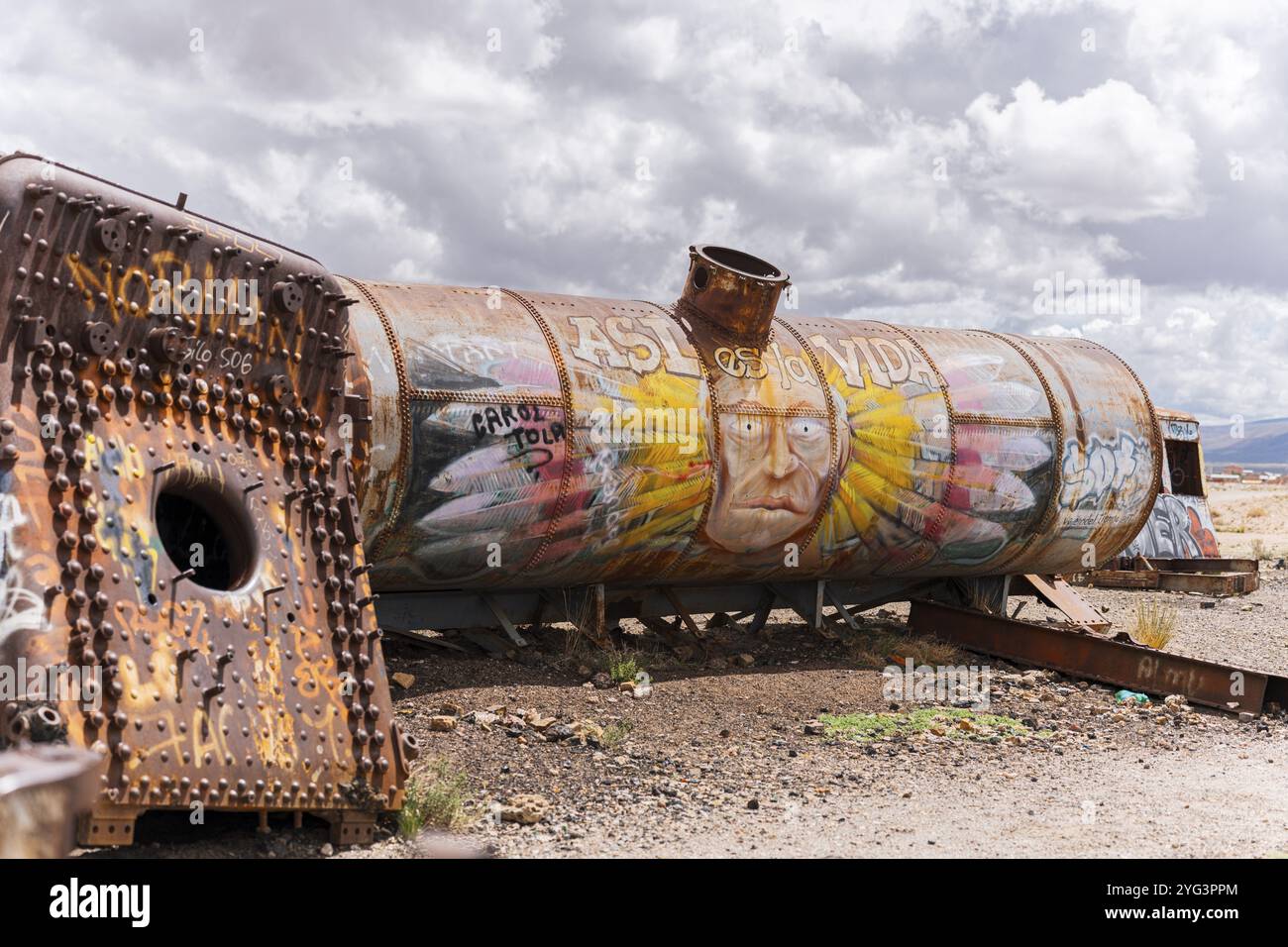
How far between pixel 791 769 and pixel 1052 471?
531 cm

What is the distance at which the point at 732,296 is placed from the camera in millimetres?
10289

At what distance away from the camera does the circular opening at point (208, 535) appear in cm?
616

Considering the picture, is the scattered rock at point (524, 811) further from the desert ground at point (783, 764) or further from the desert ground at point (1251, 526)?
A: the desert ground at point (1251, 526)

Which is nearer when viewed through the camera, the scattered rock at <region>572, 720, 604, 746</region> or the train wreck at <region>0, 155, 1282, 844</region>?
the train wreck at <region>0, 155, 1282, 844</region>

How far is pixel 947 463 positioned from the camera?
439 inches

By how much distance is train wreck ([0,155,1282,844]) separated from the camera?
5.36m

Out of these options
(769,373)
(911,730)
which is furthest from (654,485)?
(911,730)

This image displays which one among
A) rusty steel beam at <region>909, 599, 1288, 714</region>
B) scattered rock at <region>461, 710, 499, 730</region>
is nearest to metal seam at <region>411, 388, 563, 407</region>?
scattered rock at <region>461, 710, 499, 730</region>

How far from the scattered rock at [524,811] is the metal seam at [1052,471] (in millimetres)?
6697

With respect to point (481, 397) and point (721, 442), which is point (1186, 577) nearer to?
point (721, 442)

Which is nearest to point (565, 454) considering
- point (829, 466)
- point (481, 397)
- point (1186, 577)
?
point (481, 397)

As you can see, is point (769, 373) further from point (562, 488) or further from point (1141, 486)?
point (1141, 486)

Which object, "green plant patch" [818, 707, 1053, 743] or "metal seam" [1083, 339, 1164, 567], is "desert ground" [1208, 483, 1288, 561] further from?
"green plant patch" [818, 707, 1053, 743]

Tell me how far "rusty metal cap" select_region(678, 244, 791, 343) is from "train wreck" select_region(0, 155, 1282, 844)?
3cm
